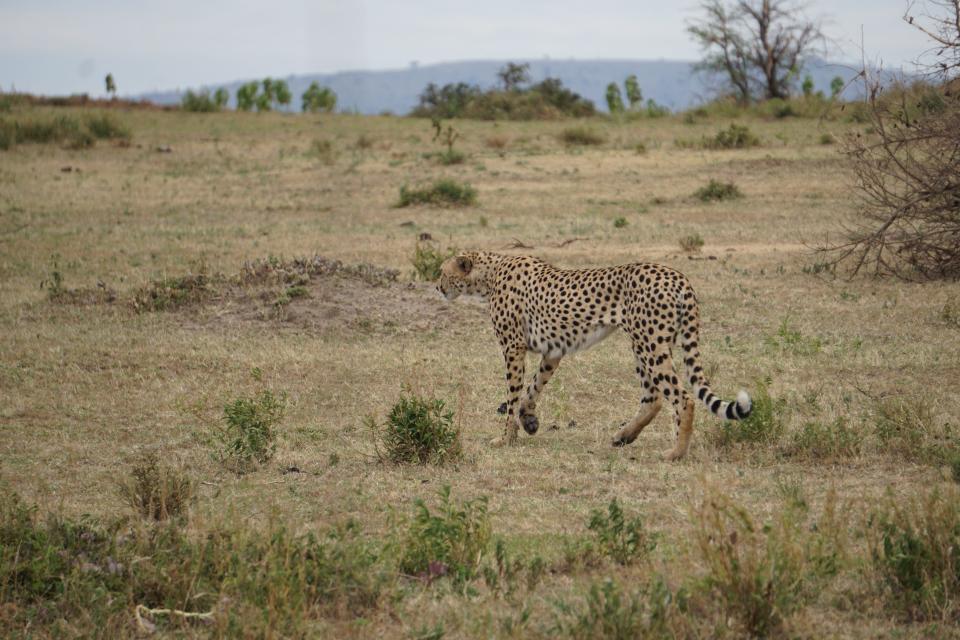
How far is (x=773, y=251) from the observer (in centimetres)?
1535

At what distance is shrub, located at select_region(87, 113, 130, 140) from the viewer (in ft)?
92.9

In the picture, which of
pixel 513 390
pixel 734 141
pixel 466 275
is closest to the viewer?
pixel 513 390

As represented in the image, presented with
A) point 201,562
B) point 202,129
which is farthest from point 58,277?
point 202,129

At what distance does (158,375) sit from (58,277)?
3.50m

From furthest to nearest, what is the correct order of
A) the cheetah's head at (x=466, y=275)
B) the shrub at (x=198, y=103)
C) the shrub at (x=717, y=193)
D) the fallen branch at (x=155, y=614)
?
the shrub at (x=198, y=103)
the shrub at (x=717, y=193)
the cheetah's head at (x=466, y=275)
the fallen branch at (x=155, y=614)

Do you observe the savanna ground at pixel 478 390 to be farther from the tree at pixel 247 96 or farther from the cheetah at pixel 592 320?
the tree at pixel 247 96

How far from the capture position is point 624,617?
4637mm

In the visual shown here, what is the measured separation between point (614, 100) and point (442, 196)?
991 inches

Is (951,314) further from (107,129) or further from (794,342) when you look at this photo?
(107,129)

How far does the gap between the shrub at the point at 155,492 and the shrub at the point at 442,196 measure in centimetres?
1331

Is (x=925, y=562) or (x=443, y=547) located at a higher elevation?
(x=925, y=562)

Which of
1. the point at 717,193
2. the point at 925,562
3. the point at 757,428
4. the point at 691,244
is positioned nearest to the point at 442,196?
the point at 717,193

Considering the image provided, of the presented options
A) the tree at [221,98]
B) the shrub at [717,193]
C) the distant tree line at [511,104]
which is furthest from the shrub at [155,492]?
the tree at [221,98]

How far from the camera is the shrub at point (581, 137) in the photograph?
91.3 feet
